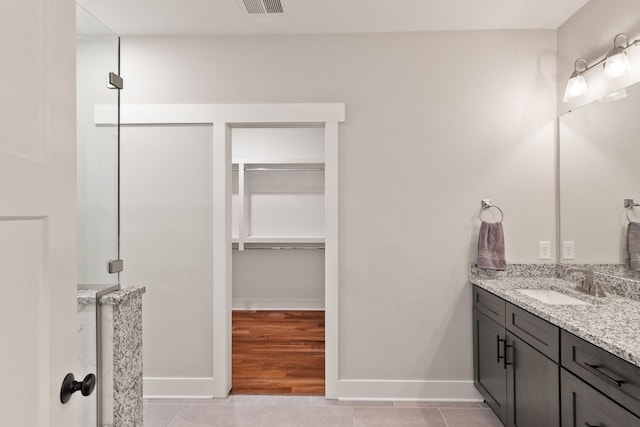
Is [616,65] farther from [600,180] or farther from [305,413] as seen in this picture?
[305,413]

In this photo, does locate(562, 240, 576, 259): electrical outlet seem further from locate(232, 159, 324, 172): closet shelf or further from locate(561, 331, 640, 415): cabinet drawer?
locate(232, 159, 324, 172): closet shelf

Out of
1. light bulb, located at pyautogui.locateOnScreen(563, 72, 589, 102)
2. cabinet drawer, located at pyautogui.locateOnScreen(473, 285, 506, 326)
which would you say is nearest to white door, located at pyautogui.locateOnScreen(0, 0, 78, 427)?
cabinet drawer, located at pyautogui.locateOnScreen(473, 285, 506, 326)

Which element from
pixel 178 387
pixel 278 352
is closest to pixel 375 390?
pixel 278 352

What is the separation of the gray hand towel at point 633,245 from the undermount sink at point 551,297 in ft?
1.07

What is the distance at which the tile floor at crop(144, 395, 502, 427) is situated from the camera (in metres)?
2.44

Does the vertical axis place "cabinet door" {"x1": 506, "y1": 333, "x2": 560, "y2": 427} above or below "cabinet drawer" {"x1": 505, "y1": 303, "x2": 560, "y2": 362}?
below

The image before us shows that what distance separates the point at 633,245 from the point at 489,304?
2.74 ft

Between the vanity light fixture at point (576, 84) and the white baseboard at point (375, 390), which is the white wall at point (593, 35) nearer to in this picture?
the vanity light fixture at point (576, 84)

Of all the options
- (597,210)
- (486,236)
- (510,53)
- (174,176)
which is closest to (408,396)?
(486,236)

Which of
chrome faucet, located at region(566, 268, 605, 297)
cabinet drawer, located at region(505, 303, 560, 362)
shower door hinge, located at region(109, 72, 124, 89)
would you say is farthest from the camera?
chrome faucet, located at region(566, 268, 605, 297)

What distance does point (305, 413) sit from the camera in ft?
8.41

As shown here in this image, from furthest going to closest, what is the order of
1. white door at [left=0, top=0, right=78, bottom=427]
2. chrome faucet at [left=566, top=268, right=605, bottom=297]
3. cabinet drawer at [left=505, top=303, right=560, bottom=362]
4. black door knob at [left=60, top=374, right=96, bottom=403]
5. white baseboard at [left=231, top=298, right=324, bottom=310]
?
white baseboard at [left=231, top=298, right=324, bottom=310] < chrome faucet at [left=566, top=268, right=605, bottom=297] < cabinet drawer at [left=505, top=303, right=560, bottom=362] < black door knob at [left=60, top=374, right=96, bottom=403] < white door at [left=0, top=0, right=78, bottom=427]

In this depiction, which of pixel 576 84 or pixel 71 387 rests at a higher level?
pixel 576 84

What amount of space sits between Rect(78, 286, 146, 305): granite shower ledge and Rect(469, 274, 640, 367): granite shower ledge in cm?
190
